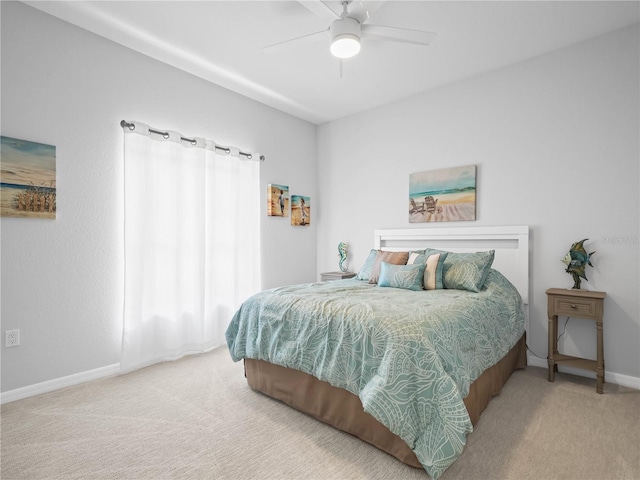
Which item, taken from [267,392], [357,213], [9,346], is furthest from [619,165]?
[9,346]

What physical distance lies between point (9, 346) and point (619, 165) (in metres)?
4.76

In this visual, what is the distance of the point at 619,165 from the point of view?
9.09 ft

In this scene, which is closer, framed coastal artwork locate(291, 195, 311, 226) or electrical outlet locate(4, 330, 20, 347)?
electrical outlet locate(4, 330, 20, 347)

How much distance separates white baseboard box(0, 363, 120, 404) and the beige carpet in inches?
2.4

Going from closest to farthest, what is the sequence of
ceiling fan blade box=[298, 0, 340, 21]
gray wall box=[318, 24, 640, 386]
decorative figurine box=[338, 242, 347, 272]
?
ceiling fan blade box=[298, 0, 340, 21]
gray wall box=[318, 24, 640, 386]
decorative figurine box=[338, 242, 347, 272]

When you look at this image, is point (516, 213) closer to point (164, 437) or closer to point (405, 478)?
point (405, 478)

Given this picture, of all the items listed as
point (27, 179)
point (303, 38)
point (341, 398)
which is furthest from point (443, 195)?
point (27, 179)

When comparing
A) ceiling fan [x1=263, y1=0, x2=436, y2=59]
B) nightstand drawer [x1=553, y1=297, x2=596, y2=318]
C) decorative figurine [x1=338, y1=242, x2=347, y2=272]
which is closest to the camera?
ceiling fan [x1=263, y1=0, x2=436, y2=59]

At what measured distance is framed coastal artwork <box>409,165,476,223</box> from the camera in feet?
11.7

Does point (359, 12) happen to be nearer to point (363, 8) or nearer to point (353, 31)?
point (363, 8)

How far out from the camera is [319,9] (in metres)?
2.22

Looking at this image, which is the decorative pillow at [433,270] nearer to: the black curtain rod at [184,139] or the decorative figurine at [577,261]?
the decorative figurine at [577,261]

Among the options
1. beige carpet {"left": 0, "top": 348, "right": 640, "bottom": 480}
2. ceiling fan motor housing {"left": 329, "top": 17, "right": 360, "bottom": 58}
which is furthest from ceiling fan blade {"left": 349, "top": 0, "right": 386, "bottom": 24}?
beige carpet {"left": 0, "top": 348, "right": 640, "bottom": 480}

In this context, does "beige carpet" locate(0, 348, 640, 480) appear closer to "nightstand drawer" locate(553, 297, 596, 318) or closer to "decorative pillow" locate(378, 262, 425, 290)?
"nightstand drawer" locate(553, 297, 596, 318)
